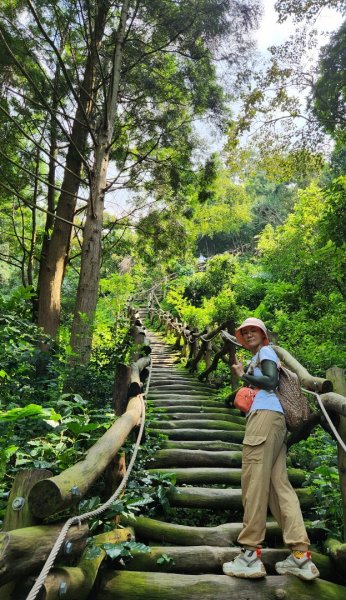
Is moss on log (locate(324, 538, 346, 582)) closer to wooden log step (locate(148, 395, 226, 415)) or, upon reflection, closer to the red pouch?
the red pouch

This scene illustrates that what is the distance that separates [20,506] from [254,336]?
1973mm

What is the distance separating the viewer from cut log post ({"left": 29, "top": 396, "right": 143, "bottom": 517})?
5.13 feet

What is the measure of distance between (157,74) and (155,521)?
8.34 m

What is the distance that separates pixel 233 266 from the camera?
18609mm

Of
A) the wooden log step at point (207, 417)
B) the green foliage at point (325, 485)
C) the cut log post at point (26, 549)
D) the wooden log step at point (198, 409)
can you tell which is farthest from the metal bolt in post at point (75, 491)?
the wooden log step at point (198, 409)

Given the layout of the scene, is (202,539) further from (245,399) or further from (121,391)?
(121,391)

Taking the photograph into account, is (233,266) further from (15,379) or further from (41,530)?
(41,530)

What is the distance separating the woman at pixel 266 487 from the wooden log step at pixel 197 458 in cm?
167

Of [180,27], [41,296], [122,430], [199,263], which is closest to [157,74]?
[180,27]

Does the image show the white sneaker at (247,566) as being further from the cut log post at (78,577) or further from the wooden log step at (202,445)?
the wooden log step at (202,445)

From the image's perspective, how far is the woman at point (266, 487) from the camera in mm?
2424

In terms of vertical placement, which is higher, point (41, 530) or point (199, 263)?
point (199, 263)

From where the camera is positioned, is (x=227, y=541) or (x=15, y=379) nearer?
(x=227, y=541)

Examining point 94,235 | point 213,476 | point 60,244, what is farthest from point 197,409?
point 60,244
